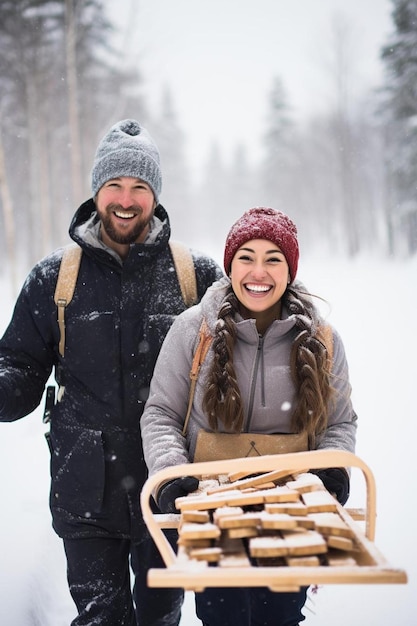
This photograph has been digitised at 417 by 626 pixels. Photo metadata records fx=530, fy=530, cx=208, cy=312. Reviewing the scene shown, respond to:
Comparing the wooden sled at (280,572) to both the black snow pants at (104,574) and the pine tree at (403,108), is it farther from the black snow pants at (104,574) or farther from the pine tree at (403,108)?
the pine tree at (403,108)

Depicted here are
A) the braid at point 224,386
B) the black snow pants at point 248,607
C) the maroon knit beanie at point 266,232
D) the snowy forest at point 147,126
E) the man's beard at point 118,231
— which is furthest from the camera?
the snowy forest at point 147,126

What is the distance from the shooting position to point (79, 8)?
41.5 ft

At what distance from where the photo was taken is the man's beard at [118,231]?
119 inches

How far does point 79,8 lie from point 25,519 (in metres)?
12.1

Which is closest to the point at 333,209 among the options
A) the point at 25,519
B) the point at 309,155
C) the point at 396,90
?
the point at 309,155

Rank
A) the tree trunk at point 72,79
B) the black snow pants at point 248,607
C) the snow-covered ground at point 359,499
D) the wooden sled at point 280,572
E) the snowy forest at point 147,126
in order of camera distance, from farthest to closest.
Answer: the snowy forest at point 147,126 → the tree trunk at point 72,79 → the snow-covered ground at point 359,499 → the black snow pants at point 248,607 → the wooden sled at point 280,572

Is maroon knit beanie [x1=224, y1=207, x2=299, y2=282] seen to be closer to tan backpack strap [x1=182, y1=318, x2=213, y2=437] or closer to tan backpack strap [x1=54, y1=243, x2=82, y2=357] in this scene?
tan backpack strap [x1=182, y1=318, x2=213, y2=437]

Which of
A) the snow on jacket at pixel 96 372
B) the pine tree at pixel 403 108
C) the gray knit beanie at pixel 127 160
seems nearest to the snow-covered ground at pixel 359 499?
the snow on jacket at pixel 96 372

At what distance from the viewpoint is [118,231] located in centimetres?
303

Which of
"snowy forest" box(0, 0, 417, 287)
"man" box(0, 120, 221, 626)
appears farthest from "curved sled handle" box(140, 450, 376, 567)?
"snowy forest" box(0, 0, 417, 287)

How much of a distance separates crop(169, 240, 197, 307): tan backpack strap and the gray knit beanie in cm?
37

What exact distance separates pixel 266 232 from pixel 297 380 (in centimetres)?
70

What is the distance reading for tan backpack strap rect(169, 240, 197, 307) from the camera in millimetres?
3092

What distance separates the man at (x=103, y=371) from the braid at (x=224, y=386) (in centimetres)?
63
